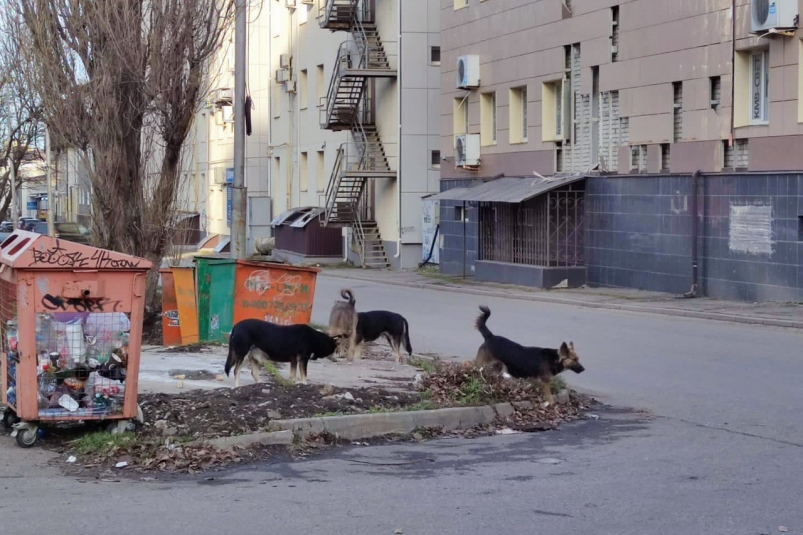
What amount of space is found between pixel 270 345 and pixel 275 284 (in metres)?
4.18

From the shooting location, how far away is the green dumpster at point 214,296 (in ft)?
48.8

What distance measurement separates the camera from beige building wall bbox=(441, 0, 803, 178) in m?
21.8

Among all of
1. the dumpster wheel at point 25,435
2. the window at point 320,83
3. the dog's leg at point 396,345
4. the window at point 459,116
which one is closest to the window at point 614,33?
the window at point 459,116

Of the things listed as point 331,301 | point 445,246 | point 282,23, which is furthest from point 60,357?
point 282,23

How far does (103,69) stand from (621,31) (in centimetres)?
1395

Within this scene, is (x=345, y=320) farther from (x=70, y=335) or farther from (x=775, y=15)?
(x=775, y=15)

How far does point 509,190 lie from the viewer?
28938 mm

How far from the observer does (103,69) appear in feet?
52.6

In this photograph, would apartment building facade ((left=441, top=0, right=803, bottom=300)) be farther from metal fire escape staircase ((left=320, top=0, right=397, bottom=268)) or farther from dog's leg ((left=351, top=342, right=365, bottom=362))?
dog's leg ((left=351, top=342, right=365, bottom=362))

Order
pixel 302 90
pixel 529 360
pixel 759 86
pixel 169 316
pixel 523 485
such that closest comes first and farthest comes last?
pixel 523 485 → pixel 529 360 → pixel 169 316 → pixel 759 86 → pixel 302 90

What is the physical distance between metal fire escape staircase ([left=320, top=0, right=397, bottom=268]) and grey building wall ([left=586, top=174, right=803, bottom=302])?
492 inches

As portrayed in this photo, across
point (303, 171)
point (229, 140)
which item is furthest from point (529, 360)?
point (229, 140)

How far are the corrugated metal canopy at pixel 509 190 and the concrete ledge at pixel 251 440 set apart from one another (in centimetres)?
1855

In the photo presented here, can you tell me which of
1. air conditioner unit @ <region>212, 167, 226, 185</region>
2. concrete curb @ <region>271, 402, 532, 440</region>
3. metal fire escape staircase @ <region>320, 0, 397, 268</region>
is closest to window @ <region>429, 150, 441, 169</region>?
metal fire escape staircase @ <region>320, 0, 397, 268</region>
